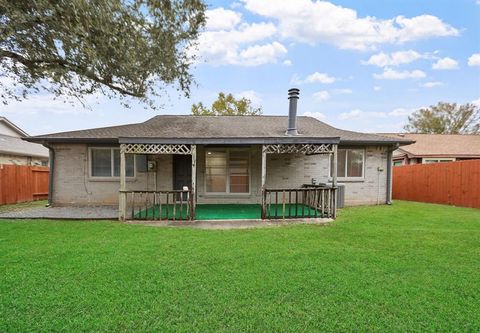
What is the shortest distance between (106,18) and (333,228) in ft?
25.8

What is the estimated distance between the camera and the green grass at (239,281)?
9.06 feet

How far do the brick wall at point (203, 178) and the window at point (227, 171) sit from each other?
0.20m

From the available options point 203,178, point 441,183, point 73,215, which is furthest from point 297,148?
point 441,183

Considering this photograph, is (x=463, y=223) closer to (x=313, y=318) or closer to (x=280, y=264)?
(x=280, y=264)

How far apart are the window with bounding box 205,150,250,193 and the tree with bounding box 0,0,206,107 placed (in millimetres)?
3632

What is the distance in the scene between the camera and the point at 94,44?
24.2 ft

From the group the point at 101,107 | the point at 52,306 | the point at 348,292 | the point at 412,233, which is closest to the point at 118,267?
the point at 52,306

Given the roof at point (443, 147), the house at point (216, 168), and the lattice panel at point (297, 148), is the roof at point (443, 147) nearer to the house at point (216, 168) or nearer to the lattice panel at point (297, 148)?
the house at point (216, 168)

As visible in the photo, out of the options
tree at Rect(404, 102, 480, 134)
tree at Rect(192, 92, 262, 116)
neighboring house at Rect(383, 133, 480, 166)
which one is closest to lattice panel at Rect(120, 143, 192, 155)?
neighboring house at Rect(383, 133, 480, 166)

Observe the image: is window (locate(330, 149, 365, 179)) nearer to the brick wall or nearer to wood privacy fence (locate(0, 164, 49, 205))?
the brick wall

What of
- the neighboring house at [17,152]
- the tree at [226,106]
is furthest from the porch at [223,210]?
the tree at [226,106]

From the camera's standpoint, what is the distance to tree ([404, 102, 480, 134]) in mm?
30922

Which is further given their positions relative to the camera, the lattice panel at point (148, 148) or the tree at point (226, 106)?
the tree at point (226, 106)

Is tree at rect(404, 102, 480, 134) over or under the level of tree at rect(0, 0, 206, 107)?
over
